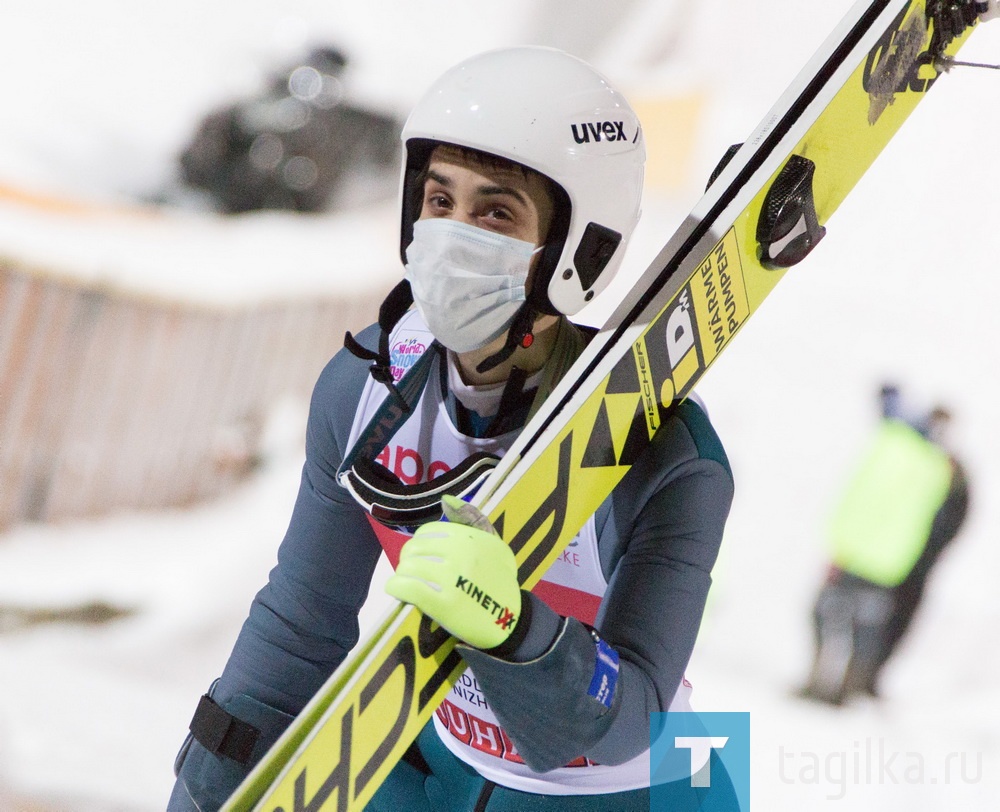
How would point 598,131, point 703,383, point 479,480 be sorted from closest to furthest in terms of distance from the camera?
point 479,480 < point 598,131 < point 703,383

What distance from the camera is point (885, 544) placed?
485cm

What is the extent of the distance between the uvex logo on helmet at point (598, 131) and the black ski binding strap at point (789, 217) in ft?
0.88

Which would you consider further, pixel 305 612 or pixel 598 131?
pixel 305 612

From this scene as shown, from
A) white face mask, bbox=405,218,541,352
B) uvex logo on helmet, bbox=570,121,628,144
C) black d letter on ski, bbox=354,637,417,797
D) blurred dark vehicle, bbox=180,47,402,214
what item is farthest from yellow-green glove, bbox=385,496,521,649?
blurred dark vehicle, bbox=180,47,402,214

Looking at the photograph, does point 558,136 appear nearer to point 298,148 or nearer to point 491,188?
point 491,188

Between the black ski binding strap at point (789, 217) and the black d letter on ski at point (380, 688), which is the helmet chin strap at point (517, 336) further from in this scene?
the black d letter on ski at point (380, 688)

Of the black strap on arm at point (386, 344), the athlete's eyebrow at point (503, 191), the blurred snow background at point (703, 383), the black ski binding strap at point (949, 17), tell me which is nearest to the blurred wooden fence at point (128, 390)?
the blurred snow background at point (703, 383)

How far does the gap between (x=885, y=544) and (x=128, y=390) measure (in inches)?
147

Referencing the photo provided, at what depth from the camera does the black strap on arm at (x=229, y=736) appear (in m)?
1.80

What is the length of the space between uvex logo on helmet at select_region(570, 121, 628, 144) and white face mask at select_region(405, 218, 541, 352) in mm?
195

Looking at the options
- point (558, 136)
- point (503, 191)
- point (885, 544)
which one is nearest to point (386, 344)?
point (503, 191)

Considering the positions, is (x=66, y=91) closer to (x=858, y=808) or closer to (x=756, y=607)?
(x=756, y=607)

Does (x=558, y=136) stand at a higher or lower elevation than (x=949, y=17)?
lower

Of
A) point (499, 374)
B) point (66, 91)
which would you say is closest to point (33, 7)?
point (66, 91)
